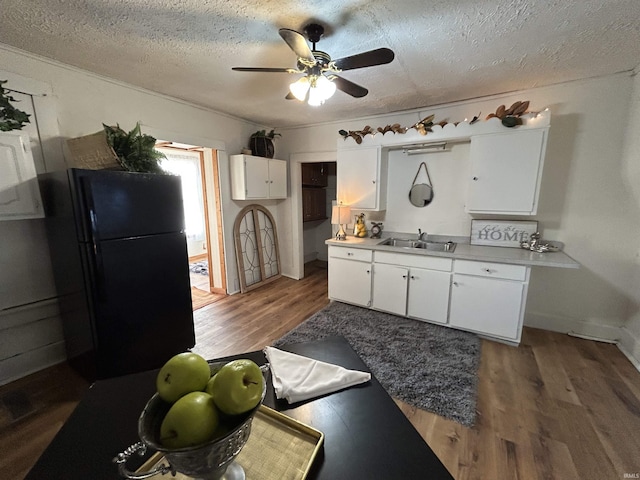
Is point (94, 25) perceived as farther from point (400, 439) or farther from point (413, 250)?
point (413, 250)

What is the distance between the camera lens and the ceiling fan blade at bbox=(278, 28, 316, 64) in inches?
52.2

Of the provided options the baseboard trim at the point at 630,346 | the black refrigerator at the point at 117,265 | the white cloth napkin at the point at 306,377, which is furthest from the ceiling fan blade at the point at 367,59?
the baseboard trim at the point at 630,346

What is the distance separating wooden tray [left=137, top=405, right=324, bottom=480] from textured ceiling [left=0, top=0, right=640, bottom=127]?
195 cm

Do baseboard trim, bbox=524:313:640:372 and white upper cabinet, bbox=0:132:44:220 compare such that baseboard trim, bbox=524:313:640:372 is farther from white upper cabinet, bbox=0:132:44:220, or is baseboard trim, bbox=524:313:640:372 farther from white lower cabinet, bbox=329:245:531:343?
white upper cabinet, bbox=0:132:44:220

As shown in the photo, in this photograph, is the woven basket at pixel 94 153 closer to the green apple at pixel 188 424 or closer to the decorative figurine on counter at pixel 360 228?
the green apple at pixel 188 424

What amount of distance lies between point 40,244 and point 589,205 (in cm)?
491

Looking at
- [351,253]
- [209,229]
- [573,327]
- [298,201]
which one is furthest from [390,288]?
[209,229]

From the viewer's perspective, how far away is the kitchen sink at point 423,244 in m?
3.08

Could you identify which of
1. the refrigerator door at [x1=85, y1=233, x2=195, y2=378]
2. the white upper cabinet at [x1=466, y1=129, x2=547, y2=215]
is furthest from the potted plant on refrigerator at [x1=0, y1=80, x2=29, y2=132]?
the white upper cabinet at [x1=466, y1=129, x2=547, y2=215]

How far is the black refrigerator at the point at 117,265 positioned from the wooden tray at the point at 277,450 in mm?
1595

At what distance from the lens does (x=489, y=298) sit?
2.55m

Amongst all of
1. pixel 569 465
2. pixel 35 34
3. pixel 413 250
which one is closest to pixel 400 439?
pixel 569 465

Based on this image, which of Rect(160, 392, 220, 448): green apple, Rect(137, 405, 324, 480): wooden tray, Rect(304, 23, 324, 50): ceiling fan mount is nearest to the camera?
Rect(160, 392, 220, 448): green apple

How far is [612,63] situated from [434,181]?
1.63 meters
